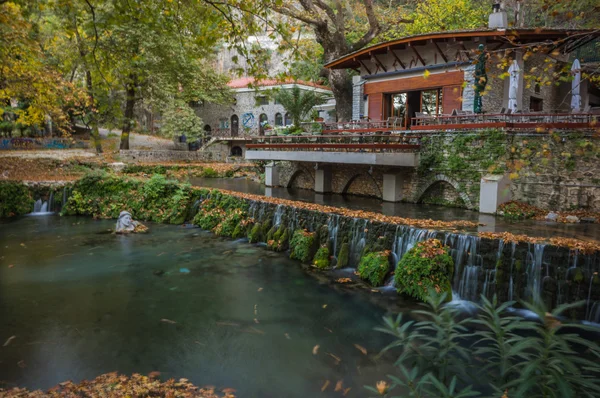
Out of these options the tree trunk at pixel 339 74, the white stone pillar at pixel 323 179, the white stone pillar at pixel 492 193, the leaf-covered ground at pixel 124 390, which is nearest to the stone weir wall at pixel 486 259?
the white stone pillar at pixel 492 193

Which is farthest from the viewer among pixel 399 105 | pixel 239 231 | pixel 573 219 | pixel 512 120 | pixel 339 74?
pixel 339 74

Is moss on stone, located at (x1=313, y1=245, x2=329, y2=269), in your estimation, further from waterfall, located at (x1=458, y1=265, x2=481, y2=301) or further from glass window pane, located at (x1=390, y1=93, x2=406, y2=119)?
glass window pane, located at (x1=390, y1=93, x2=406, y2=119)

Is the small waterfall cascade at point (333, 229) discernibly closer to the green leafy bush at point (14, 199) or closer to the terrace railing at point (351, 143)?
the terrace railing at point (351, 143)

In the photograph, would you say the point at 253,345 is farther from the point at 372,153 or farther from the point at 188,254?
the point at 372,153

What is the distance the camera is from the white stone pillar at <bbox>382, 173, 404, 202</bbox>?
18656 millimetres

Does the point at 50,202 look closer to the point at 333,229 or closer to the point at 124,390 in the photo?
the point at 333,229

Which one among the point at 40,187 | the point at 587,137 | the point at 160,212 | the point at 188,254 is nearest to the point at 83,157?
the point at 40,187

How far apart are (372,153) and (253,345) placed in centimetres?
1091

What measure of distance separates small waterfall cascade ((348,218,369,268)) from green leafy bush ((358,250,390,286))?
2.31 ft

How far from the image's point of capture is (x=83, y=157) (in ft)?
101

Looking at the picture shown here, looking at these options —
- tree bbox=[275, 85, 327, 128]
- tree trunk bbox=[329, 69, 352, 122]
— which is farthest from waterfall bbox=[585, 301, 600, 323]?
tree bbox=[275, 85, 327, 128]

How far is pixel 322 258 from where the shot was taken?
43.9ft

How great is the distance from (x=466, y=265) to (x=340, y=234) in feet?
13.8

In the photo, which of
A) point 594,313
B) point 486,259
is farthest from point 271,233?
point 594,313
